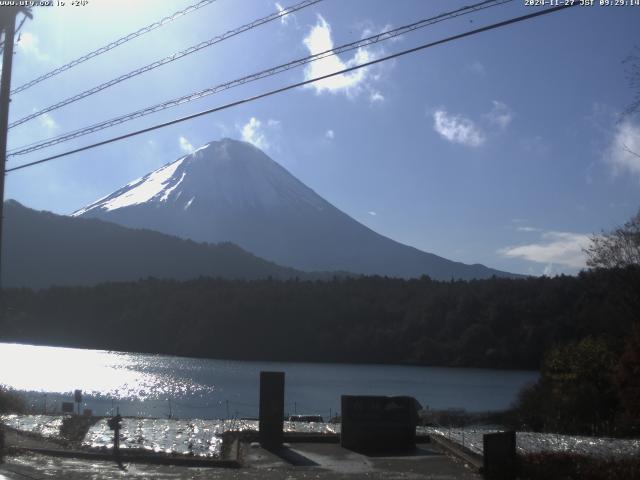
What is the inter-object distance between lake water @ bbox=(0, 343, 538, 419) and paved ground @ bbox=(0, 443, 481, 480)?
25170 millimetres

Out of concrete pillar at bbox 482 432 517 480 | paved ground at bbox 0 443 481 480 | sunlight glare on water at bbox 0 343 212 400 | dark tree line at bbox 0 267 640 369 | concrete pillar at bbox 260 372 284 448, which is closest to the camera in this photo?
concrete pillar at bbox 482 432 517 480

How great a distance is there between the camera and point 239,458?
46.3 ft

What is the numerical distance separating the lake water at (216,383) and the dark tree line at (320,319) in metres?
3.93

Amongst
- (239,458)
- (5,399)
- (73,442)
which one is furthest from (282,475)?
(5,399)

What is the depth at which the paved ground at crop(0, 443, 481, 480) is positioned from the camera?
12.6 m

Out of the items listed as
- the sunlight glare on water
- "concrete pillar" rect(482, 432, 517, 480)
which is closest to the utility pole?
"concrete pillar" rect(482, 432, 517, 480)

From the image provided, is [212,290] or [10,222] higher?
[10,222]

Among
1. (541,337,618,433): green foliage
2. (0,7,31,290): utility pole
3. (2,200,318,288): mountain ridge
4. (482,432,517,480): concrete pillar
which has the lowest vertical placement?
(482,432,517,480): concrete pillar

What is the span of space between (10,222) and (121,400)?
125 m

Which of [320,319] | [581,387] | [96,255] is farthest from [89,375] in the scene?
[96,255]

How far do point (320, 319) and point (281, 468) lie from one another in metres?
88.7

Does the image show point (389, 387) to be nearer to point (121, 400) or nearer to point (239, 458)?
point (121, 400)

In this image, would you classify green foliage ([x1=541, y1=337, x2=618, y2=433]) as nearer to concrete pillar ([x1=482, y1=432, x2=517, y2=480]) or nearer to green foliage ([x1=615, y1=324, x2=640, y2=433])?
green foliage ([x1=615, y1=324, x2=640, y2=433])

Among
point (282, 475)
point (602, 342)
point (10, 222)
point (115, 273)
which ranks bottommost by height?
point (282, 475)
